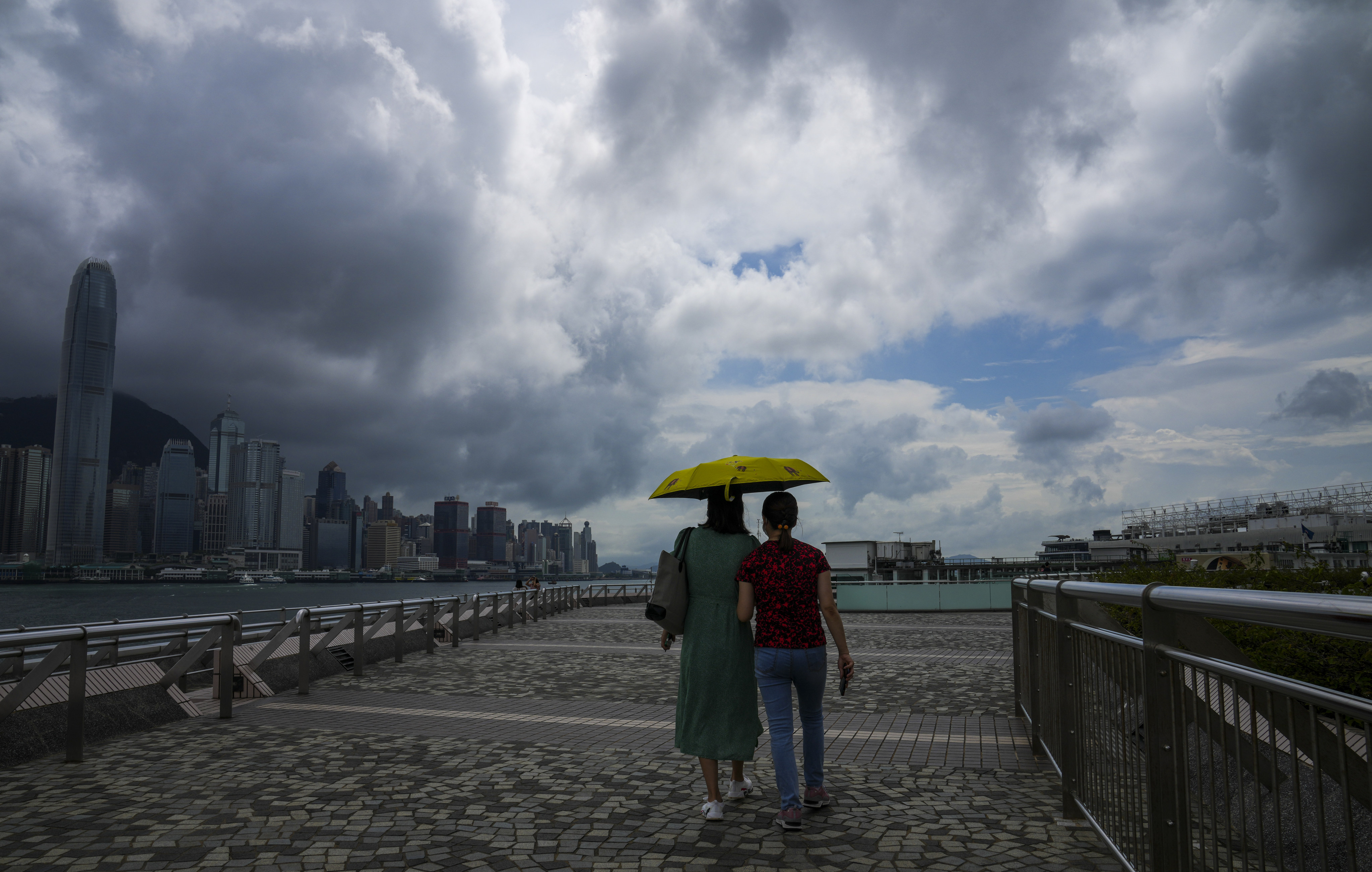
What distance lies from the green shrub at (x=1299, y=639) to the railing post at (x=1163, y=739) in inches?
5.8

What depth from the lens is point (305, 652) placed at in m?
9.03

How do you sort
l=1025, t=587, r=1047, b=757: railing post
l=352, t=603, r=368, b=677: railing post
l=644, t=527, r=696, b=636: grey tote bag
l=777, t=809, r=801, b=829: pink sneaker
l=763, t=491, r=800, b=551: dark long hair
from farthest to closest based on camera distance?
l=352, t=603, r=368, b=677: railing post, l=1025, t=587, r=1047, b=757: railing post, l=644, t=527, r=696, b=636: grey tote bag, l=763, t=491, r=800, b=551: dark long hair, l=777, t=809, r=801, b=829: pink sneaker

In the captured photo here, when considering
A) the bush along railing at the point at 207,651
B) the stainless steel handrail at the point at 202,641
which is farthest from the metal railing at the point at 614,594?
the bush along railing at the point at 207,651

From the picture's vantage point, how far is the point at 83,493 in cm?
16438

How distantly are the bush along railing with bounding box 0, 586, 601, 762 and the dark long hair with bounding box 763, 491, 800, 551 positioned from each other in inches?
201

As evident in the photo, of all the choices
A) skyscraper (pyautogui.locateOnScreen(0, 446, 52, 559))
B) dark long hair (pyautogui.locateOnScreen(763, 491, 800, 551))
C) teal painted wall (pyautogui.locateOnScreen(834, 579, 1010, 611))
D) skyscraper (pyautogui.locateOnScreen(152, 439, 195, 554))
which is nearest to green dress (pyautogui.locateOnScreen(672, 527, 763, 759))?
dark long hair (pyautogui.locateOnScreen(763, 491, 800, 551))

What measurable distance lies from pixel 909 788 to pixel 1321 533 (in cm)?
10824

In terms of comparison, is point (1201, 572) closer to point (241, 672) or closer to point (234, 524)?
point (241, 672)

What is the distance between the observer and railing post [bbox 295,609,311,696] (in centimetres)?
888

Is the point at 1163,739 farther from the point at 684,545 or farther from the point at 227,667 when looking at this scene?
the point at 227,667

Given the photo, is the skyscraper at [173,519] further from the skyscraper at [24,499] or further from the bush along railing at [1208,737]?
the bush along railing at [1208,737]

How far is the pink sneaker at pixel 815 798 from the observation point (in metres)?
4.50

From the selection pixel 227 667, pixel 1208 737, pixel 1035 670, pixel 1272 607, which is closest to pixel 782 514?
pixel 1208 737

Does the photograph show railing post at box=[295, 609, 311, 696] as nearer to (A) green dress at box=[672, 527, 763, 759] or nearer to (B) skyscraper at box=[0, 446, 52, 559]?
(A) green dress at box=[672, 527, 763, 759]
